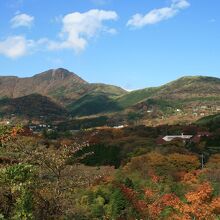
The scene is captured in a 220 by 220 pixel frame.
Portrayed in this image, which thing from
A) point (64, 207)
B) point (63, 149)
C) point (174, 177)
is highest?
point (63, 149)

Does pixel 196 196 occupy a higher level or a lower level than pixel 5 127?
lower

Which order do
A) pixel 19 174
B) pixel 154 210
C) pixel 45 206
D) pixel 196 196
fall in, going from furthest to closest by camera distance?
pixel 154 210
pixel 196 196
pixel 45 206
pixel 19 174

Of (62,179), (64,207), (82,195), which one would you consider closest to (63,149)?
(62,179)

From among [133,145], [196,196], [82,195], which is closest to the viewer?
[196,196]

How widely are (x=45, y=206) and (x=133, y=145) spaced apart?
87.2 m

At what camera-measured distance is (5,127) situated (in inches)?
814

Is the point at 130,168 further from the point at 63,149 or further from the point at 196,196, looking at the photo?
the point at 63,149

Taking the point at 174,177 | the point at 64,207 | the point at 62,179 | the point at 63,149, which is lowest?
the point at 174,177

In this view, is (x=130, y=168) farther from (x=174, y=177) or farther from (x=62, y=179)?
(x=62, y=179)

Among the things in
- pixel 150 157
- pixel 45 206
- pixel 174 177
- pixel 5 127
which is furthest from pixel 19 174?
pixel 150 157

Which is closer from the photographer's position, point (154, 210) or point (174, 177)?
point (154, 210)

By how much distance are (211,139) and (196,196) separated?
71.9m

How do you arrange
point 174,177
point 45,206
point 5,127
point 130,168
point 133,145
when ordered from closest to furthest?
point 45,206, point 5,127, point 174,177, point 130,168, point 133,145

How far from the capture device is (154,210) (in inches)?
1629
